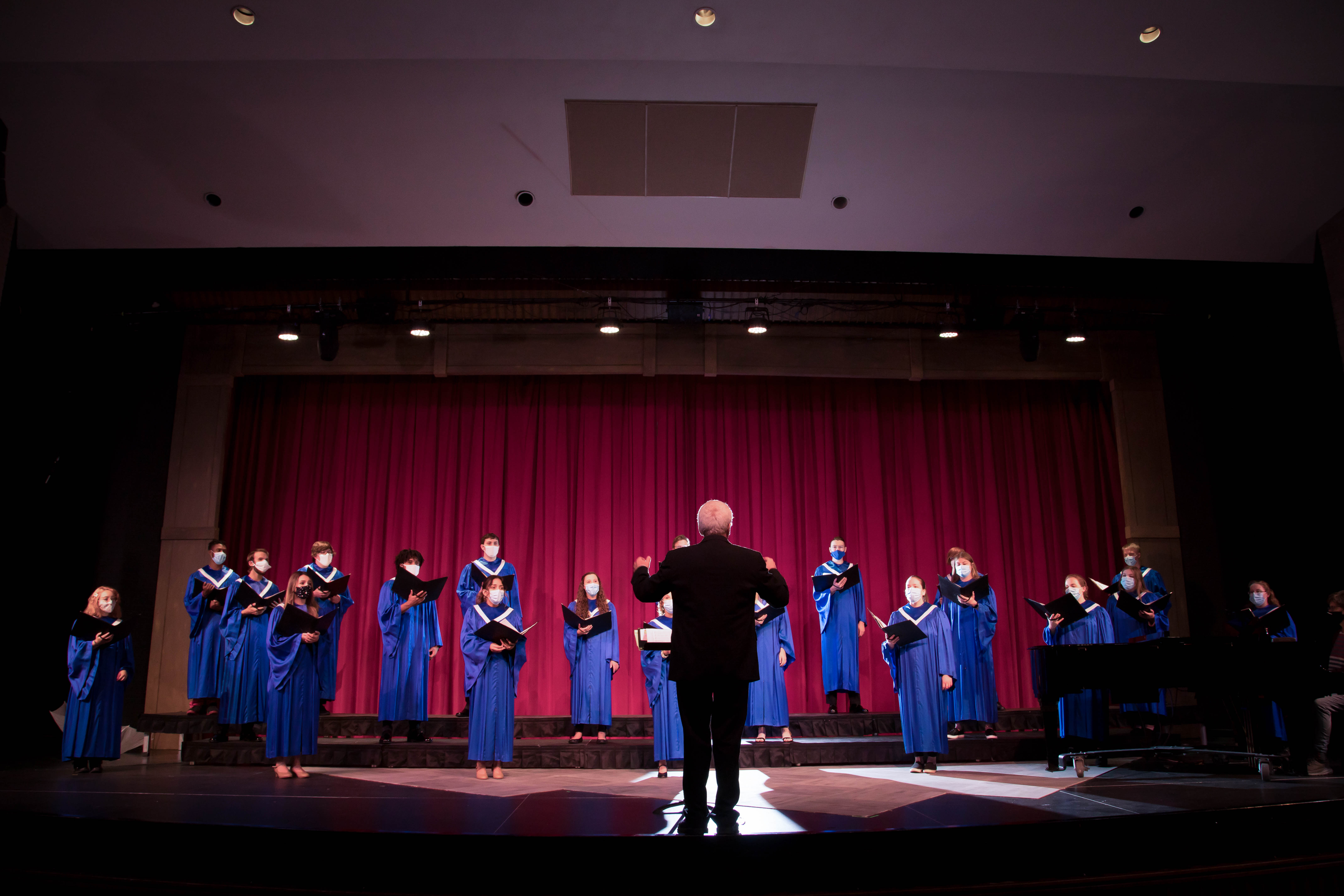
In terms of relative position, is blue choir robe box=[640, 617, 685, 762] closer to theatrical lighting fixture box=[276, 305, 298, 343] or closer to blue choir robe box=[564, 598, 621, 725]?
blue choir robe box=[564, 598, 621, 725]

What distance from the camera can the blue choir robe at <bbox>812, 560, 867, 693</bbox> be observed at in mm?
7559

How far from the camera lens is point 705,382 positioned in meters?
9.29

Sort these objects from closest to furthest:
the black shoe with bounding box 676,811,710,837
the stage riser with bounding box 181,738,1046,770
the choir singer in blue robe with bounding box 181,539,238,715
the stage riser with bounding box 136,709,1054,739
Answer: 1. the black shoe with bounding box 676,811,710,837
2. the stage riser with bounding box 181,738,1046,770
3. the stage riser with bounding box 136,709,1054,739
4. the choir singer in blue robe with bounding box 181,539,238,715

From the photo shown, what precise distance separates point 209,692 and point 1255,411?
10.4 m

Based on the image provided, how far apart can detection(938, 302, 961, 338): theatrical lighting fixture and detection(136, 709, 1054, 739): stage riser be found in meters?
3.63

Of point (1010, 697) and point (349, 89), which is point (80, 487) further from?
point (1010, 697)

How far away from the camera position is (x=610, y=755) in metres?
6.39

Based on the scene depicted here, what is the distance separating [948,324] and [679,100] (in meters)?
3.51

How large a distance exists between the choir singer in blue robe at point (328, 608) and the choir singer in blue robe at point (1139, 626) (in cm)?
612

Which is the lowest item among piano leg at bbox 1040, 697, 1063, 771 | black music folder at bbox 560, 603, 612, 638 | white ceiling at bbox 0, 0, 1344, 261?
piano leg at bbox 1040, 697, 1063, 771

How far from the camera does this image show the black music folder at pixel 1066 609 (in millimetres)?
5750

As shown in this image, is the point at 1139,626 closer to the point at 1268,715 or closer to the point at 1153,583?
the point at 1153,583

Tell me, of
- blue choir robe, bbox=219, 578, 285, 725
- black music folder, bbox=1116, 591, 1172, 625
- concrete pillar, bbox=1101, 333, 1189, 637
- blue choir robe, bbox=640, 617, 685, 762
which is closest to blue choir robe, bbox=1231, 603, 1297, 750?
black music folder, bbox=1116, 591, 1172, 625

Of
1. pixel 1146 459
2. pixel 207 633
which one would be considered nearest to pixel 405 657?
pixel 207 633
